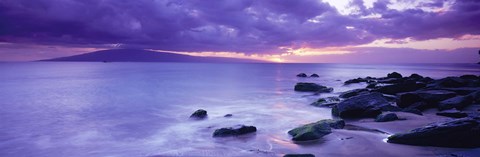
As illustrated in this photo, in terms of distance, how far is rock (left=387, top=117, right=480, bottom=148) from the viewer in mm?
8578

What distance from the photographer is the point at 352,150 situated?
9.10 metres

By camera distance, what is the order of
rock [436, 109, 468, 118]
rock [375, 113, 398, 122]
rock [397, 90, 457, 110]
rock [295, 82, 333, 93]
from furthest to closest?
rock [295, 82, 333, 93], rock [397, 90, 457, 110], rock [436, 109, 468, 118], rock [375, 113, 398, 122]

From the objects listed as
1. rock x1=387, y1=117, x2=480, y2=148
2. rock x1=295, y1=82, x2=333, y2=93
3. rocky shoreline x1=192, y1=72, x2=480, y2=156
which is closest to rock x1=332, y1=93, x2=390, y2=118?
rocky shoreline x1=192, y1=72, x2=480, y2=156

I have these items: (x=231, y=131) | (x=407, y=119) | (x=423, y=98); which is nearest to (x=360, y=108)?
(x=407, y=119)

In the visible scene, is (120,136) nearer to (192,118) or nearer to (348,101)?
(192,118)

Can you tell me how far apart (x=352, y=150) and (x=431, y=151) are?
6.29ft

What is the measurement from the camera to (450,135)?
28.6ft

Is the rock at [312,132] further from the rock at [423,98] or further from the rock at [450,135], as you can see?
the rock at [423,98]

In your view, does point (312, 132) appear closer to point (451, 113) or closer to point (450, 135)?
point (450, 135)

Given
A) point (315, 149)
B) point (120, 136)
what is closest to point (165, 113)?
point (120, 136)

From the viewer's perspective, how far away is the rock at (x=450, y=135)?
8.58 meters

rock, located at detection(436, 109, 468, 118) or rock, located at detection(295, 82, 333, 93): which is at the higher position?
rock, located at detection(436, 109, 468, 118)

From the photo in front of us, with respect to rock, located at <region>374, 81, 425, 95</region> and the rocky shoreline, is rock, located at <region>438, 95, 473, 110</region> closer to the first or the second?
the rocky shoreline

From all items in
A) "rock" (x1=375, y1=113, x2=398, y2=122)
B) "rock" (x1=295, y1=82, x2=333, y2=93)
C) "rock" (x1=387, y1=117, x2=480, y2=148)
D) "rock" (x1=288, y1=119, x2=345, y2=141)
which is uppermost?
"rock" (x1=387, y1=117, x2=480, y2=148)
